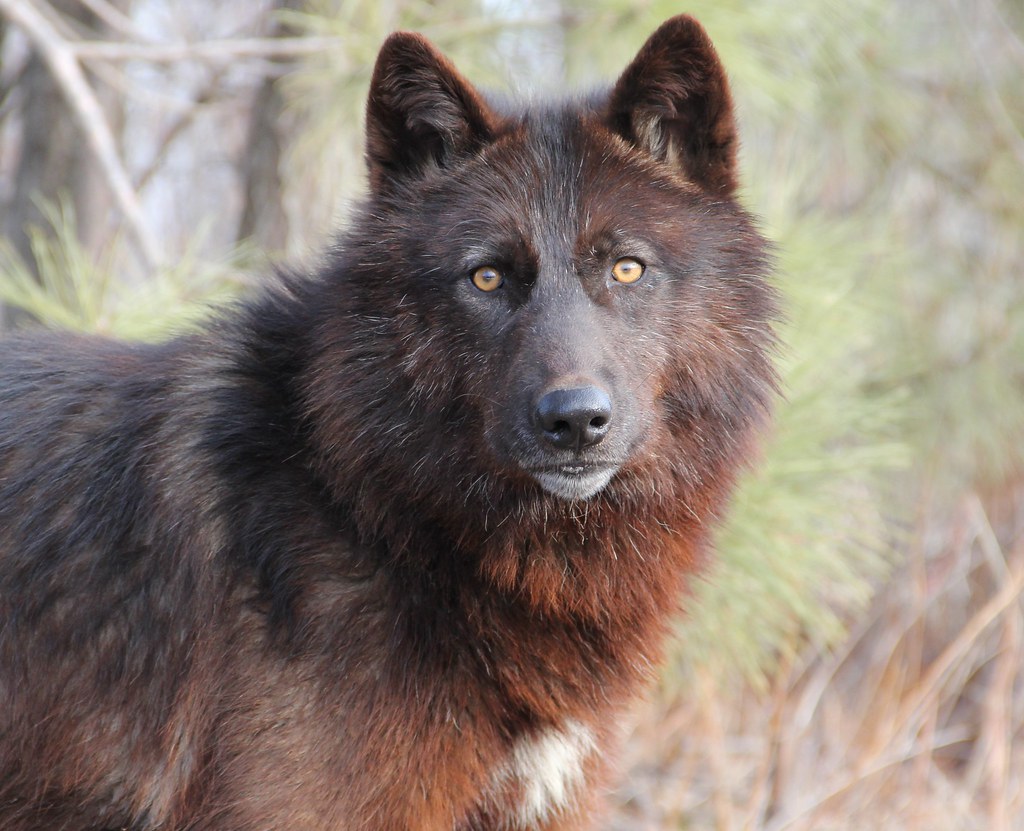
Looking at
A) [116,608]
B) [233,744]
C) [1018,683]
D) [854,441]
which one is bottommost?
[1018,683]

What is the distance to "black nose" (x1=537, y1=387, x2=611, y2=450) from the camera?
2598 millimetres

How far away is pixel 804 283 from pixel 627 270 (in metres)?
2.14

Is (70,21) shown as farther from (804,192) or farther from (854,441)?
(854,441)

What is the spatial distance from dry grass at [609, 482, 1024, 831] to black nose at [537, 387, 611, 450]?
2.59 metres

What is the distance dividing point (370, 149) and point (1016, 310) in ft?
16.3

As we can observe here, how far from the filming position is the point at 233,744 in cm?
261

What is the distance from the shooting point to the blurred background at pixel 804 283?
4.58 meters

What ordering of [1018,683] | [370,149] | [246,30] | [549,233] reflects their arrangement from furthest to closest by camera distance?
1. [246,30]
2. [1018,683]
3. [370,149]
4. [549,233]

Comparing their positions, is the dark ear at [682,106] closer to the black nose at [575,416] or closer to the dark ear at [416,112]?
the dark ear at [416,112]

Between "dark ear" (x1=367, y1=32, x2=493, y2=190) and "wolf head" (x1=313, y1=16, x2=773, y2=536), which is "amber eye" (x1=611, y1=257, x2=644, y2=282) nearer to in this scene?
"wolf head" (x1=313, y1=16, x2=773, y2=536)

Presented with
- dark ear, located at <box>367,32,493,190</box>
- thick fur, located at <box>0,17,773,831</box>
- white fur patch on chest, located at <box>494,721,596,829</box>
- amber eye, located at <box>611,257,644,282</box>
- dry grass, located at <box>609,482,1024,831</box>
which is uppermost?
dark ear, located at <box>367,32,493,190</box>

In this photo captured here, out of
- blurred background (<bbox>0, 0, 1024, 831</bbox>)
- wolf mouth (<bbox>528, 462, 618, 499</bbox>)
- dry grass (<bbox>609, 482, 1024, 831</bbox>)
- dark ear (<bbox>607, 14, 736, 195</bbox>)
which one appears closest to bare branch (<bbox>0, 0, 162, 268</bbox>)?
blurred background (<bbox>0, 0, 1024, 831</bbox>)

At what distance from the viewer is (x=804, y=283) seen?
482 cm

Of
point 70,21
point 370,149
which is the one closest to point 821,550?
point 370,149
